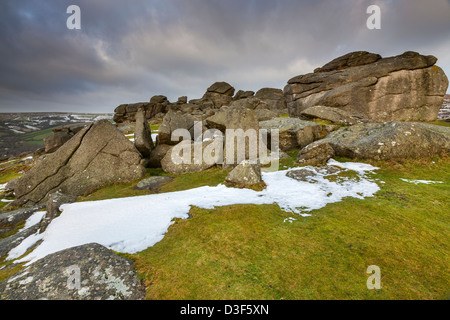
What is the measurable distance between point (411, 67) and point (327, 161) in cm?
3518

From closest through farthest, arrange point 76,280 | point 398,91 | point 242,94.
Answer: point 76,280 < point 398,91 < point 242,94

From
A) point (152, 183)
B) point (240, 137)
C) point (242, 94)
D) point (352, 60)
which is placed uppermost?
point (242, 94)

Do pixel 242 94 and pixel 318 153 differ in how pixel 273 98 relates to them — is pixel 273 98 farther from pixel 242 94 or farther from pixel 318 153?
pixel 318 153

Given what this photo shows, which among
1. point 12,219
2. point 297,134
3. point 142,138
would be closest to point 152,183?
point 142,138

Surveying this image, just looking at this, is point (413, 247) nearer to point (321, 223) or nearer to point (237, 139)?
point (321, 223)

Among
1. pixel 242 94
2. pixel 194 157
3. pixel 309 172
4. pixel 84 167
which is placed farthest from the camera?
pixel 242 94

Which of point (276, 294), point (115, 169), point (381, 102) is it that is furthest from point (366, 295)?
point (381, 102)

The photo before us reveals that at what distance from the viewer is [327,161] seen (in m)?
15.5

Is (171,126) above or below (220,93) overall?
below

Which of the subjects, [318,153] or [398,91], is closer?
[318,153]

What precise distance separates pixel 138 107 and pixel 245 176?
103718mm

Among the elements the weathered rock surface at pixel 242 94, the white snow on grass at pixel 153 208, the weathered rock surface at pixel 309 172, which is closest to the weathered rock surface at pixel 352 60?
the white snow on grass at pixel 153 208

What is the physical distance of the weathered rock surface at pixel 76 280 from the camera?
4430 mm

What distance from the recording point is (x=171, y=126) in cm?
2383
